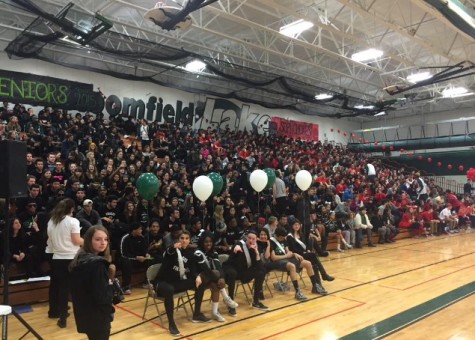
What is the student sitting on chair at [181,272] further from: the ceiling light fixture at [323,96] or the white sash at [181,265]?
the ceiling light fixture at [323,96]

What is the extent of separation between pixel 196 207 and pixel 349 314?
4.16m

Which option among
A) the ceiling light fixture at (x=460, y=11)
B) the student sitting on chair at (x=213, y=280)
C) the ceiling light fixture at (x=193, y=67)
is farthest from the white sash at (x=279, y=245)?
the ceiling light fixture at (x=193, y=67)

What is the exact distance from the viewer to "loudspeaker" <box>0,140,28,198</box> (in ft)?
11.4

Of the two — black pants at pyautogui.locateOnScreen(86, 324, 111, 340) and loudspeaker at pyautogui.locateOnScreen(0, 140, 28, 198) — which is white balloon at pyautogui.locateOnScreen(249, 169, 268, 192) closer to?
loudspeaker at pyautogui.locateOnScreen(0, 140, 28, 198)

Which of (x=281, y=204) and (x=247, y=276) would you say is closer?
(x=247, y=276)

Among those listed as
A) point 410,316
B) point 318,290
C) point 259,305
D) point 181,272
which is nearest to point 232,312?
point 259,305

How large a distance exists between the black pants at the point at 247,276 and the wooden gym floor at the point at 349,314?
0.88ft

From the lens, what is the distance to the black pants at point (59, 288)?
4250 mm

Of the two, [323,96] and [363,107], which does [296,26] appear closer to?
[323,96]

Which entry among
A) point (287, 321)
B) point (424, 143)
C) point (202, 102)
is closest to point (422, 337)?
point (287, 321)

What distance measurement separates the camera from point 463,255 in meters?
9.09

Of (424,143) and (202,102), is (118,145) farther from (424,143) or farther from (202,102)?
(424,143)

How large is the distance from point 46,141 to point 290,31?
6876 mm

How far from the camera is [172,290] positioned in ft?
14.4
